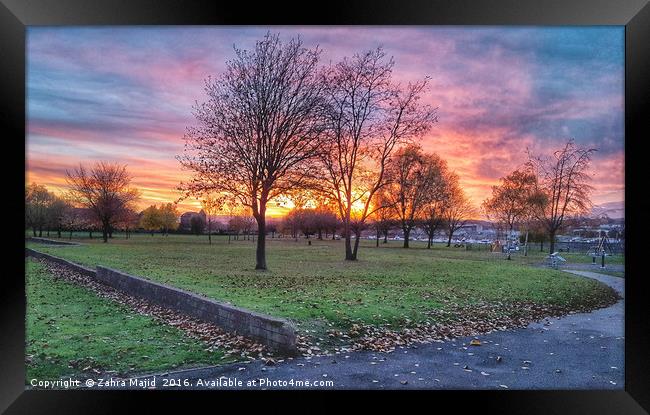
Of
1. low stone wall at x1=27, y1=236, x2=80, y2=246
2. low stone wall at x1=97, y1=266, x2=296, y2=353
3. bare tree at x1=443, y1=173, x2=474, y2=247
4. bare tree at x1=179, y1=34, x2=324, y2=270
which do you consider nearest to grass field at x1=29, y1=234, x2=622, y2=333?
low stone wall at x1=27, y1=236, x2=80, y2=246

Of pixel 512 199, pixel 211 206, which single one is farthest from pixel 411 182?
pixel 211 206

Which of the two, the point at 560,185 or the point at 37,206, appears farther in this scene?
the point at 560,185

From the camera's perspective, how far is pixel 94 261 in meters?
7.32

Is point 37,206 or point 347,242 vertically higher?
point 37,206

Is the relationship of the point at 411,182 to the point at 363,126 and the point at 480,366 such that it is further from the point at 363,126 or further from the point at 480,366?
the point at 480,366

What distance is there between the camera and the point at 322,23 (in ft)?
20.3

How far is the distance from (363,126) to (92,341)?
17.3ft

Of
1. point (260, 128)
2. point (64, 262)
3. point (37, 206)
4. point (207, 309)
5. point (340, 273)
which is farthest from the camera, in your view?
point (260, 128)

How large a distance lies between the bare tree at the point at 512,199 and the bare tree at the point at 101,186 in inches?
225

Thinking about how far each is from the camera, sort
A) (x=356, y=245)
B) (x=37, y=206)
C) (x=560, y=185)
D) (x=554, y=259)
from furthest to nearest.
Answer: (x=356, y=245), (x=554, y=259), (x=560, y=185), (x=37, y=206)

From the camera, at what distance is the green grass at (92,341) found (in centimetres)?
536

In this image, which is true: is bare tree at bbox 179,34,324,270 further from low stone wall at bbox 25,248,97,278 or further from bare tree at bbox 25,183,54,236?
low stone wall at bbox 25,248,97,278

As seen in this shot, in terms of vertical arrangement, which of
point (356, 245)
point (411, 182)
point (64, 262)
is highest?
point (411, 182)

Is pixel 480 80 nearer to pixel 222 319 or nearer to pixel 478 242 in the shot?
pixel 478 242
